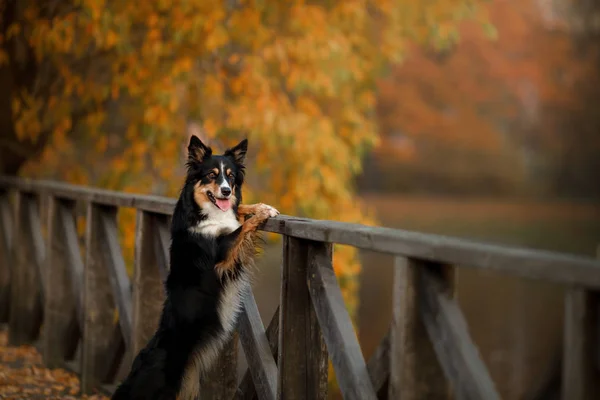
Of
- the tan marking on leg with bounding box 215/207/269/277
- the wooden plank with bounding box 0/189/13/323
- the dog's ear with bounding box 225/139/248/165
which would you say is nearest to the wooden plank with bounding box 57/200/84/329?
the wooden plank with bounding box 0/189/13/323

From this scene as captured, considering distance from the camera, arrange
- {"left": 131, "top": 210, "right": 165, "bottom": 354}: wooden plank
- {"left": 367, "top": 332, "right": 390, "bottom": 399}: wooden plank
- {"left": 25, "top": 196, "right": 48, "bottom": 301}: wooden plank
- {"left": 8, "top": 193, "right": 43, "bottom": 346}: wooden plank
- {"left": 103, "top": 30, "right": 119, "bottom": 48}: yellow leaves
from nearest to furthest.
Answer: {"left": 367, "top": 332, "right": 390, "bottom": 399}: wooden plank, {"left": 131, "top": 210, "right": 165, "bottom": 354}: wooden plank, {"left": 25, "top": 196, "right": 48, "bottom": 301}: wooden plank, {"left": 8, "top": 193, "right": 43, "bottom": 346}: wooden plank, {"left": 103, "top": 30, "right": 119, "bottom": 48}: yellow leaves

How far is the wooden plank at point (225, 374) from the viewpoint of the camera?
12.9 ft

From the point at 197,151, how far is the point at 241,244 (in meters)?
0.63

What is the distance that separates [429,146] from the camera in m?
23.8

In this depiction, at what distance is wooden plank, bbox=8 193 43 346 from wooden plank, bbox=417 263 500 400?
4914 mm

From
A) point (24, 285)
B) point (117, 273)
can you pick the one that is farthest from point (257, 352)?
point (24, 285)

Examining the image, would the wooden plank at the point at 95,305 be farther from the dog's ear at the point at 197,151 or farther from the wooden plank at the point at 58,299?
the dog's ear at the point at 197,151

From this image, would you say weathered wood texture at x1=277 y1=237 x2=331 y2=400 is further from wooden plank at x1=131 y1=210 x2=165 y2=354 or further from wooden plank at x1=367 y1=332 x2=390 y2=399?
wooden plank at x1=131 y1=210 x2=165 y2=354

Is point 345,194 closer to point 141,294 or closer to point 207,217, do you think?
point 141,294

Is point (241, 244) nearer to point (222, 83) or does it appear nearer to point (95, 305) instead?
point (95, 305)

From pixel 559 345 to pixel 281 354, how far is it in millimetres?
1353

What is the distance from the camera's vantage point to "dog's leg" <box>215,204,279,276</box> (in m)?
3.63

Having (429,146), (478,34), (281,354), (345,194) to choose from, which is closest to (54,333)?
(281,354)

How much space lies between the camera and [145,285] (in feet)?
15.5
